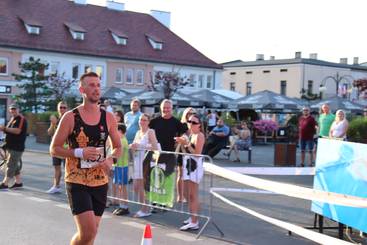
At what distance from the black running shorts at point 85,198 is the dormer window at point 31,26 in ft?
159

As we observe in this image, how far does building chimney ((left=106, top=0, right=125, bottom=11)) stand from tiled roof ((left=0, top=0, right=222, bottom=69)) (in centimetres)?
51

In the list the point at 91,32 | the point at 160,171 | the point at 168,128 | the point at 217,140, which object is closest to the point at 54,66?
the point at 91,32

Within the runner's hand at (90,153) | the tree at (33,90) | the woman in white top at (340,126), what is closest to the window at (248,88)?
the tree at (33,90)

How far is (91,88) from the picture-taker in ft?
18.4

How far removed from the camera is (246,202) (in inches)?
454

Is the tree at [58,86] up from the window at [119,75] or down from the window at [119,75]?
down

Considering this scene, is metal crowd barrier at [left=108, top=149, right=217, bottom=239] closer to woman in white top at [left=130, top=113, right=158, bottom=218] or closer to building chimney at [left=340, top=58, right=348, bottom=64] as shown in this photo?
woman in white top at [left=130, top=113, right=158, bottom=218]

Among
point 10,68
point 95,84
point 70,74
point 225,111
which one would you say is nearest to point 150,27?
point 70,74

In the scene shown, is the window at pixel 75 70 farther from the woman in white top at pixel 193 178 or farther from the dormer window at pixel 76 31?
the woman in white top at pixel 193 178

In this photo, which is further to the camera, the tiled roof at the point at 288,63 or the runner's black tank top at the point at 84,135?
the tiled roof at the point at 288,63

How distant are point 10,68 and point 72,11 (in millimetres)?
11129

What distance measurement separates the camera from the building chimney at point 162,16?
66375mm

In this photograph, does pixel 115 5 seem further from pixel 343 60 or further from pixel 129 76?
pixel 343 60

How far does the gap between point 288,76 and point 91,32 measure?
33564 mm
